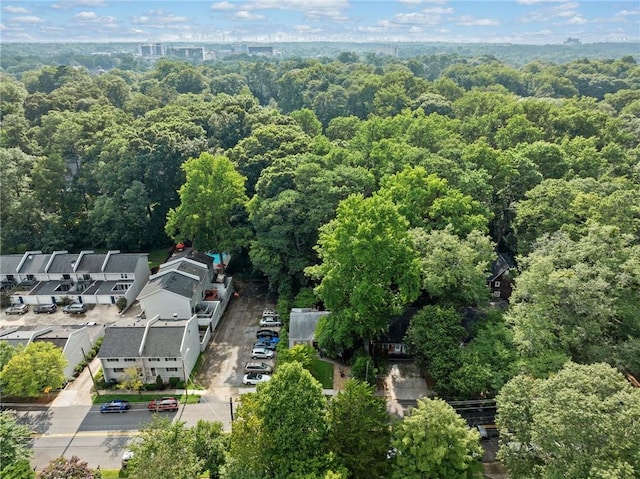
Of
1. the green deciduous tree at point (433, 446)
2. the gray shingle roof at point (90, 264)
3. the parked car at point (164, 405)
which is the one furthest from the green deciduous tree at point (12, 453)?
the gray shingle roof at point (90, 264)

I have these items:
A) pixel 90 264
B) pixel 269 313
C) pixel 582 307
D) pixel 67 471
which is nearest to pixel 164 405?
pixel 67 471

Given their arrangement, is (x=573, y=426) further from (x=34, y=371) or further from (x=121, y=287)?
(x=121, y=287)

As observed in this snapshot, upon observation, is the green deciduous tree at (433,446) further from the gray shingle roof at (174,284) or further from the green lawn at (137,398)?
the gray shingle roof at (174,284)

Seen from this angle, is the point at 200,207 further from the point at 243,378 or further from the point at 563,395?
the point at 563,395

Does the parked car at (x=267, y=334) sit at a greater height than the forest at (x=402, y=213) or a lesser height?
lesser

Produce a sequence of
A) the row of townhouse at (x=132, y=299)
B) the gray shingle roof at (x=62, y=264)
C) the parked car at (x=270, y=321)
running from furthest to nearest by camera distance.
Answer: the gray shingle roof at (x=62, y=264), the parked car at (x=270, y=321), the row of townhouse at (x=132, y=299)

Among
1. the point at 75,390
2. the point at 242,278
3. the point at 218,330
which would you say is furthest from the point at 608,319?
the point at 75,390

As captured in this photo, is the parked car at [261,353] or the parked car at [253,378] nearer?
the parked car at [253,378]
